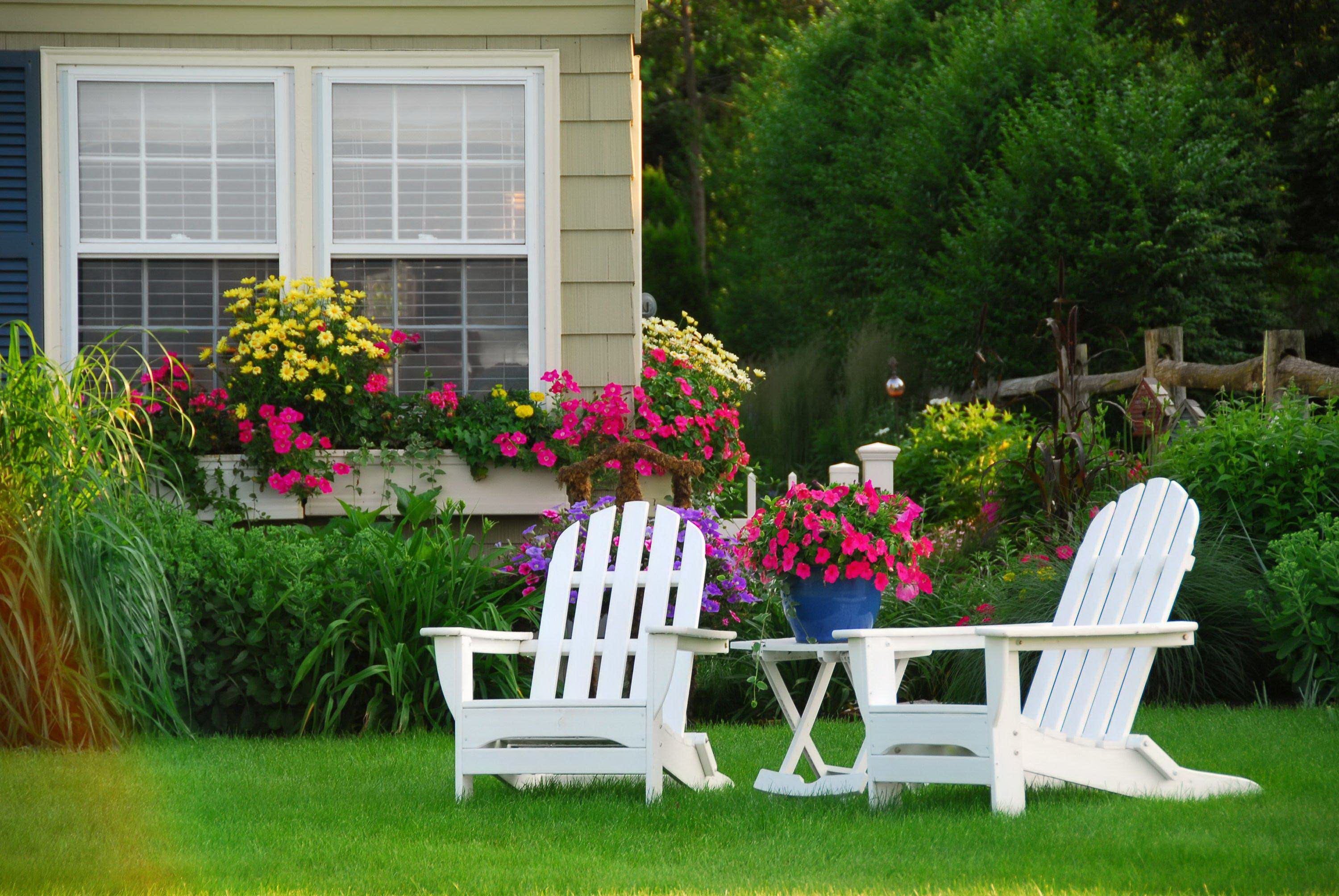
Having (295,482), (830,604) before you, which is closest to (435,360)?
(295,482)

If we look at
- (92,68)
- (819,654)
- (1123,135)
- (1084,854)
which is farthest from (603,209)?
(1123,135)

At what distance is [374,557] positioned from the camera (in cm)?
512

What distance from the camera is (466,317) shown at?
607cm

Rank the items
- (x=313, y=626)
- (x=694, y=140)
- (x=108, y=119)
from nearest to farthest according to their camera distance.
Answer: (x=313, y=626), (x=108, y=119), (x=694, y=140)

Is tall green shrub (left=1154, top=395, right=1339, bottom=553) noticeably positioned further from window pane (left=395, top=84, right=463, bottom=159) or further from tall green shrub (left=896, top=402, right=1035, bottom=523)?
window pane (left=395, top=84, right=463, bottom=159)

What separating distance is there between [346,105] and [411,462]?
4.91 ft

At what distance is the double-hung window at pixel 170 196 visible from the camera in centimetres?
598

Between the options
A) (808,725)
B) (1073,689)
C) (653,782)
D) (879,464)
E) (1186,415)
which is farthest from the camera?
(1186,415)

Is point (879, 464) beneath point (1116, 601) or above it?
above

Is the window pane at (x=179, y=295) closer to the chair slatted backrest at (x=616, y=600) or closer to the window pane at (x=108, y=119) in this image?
the window pane at (x=108, y=119)

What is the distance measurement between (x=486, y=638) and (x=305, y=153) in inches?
110

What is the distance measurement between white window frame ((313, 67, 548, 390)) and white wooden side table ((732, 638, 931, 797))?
226cm

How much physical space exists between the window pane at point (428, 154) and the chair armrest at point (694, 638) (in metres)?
2.68

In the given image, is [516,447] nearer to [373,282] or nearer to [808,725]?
[373,282]
